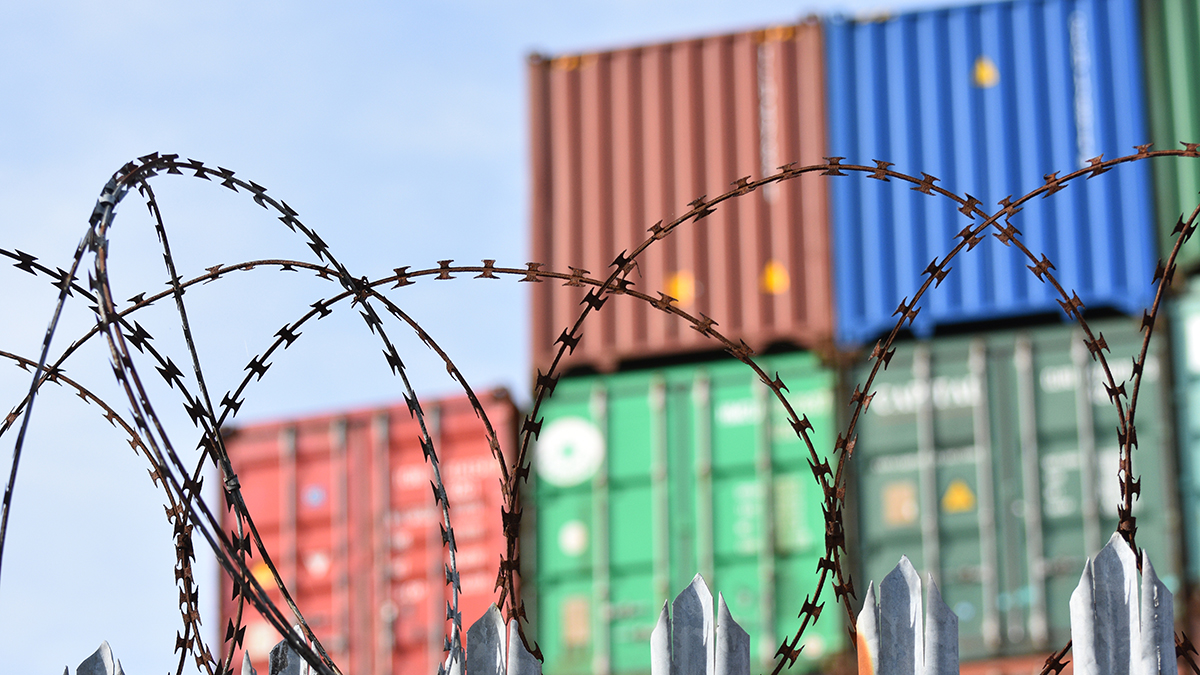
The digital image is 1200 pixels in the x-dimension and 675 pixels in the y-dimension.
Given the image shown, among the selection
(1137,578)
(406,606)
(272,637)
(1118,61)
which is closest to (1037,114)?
(1118,61)

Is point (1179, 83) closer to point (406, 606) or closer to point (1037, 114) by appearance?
point (1037, 114)

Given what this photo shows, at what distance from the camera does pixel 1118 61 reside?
962 inches

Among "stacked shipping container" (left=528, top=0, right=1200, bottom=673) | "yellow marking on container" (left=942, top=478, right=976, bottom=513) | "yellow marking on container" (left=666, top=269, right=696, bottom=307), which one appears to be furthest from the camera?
"yellow marking on container" (left=666, top=269, right=696, bottom=307)

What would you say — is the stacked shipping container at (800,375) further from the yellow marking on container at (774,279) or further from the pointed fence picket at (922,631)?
the pointed fence picket at (922,631)

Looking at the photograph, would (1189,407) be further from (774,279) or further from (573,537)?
(573,537)

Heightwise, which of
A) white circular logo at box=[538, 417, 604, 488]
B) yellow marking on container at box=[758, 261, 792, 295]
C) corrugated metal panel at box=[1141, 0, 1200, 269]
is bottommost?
white circular logo at box=[538, 417, 604, 488]

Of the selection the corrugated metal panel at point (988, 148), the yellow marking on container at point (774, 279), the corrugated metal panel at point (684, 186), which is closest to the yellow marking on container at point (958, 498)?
the corrugated metal panel at point (988, 148)

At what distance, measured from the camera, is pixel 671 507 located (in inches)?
926

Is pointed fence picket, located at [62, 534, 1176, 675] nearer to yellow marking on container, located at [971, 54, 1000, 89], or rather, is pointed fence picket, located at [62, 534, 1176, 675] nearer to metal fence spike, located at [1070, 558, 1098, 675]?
metal fence spike, located at [1070, 558, 1098, 675]

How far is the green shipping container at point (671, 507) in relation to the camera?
22.9 metres

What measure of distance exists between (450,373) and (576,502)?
19.4 metres

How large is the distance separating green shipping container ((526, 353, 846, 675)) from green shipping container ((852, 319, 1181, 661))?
3.29 feet

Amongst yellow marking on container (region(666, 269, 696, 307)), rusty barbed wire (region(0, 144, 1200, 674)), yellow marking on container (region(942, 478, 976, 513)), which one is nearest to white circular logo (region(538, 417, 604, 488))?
yellow marking on container (region(666, 269, 696, 307))

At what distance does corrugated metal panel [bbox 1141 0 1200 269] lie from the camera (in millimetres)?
23281
